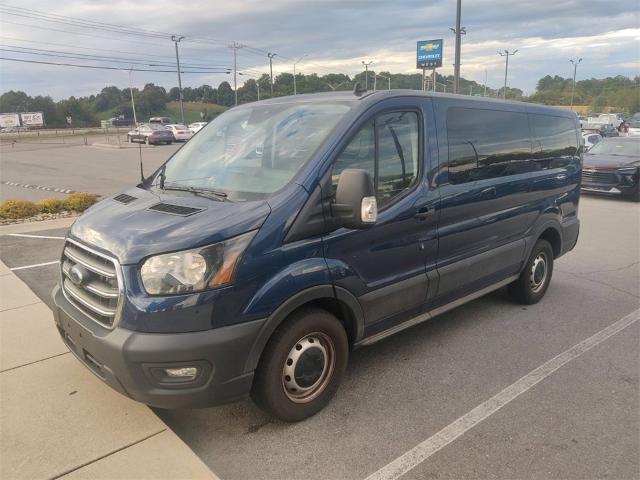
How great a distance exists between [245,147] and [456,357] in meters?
2.38

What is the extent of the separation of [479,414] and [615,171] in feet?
39.2

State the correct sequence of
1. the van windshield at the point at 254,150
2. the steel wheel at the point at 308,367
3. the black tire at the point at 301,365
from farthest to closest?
the van windshield at the point at 254,150, the steel wheel at the point at 308,367, the black tire at the point at 301,365

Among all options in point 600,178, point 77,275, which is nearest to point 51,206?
point 77,275

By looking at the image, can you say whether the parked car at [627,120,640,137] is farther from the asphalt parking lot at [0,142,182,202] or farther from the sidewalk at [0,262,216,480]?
the sidewalk at [0,262,216,480]

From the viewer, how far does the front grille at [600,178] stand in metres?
12.9

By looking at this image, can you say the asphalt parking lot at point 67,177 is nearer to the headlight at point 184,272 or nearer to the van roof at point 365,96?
the van roof at point 365,96

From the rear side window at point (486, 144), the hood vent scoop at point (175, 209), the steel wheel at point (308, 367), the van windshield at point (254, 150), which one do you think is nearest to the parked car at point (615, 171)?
the rear side window at point (486, 144)

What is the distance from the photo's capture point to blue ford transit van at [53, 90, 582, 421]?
8.63 ft

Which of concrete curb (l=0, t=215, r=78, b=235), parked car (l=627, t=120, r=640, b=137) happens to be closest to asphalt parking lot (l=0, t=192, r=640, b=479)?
concrete curb (l=0, t=215, r=78, b=235)

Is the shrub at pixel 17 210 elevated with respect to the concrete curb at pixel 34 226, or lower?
elevated

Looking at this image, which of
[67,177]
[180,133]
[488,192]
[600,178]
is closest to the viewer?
[488,192]

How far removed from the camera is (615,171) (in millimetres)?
12828

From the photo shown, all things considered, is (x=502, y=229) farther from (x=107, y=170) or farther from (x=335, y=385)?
(x=107, y=170)

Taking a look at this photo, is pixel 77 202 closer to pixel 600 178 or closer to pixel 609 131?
pixel 600 178
